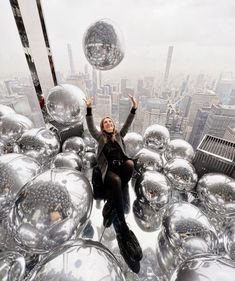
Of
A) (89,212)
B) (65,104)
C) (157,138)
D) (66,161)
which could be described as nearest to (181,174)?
(157,138)

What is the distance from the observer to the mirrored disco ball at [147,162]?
129 cm

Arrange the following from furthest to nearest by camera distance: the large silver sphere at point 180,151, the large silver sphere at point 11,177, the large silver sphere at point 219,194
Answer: the large silver sphere at point 180,151 < the large silver sphere at point 219,194 < the large silver sphere at point 11,177

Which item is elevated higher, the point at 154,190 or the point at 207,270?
the point at 207,270

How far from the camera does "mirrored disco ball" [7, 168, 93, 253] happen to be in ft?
1.82

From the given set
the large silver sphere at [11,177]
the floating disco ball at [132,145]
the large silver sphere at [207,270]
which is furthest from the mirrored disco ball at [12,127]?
the large silver sphere at [207,270]

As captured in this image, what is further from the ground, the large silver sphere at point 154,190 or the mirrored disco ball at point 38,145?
the mirrored disco ball at point 38,145

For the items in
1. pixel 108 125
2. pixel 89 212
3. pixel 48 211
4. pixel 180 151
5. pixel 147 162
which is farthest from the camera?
pixel 180 151

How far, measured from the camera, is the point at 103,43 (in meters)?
1.04

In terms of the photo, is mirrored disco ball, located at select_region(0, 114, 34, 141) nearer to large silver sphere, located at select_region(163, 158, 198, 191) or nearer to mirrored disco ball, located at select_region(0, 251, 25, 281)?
mirrored disco ball, located at select_region(0, 251, 25, 281)

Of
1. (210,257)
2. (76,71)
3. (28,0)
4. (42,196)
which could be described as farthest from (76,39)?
(210,257)

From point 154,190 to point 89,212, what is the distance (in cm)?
47

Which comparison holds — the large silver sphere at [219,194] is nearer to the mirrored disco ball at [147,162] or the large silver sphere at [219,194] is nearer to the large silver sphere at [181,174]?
the large silver sphere at [181,174]

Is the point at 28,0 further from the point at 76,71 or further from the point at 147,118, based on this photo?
the point at 147,118

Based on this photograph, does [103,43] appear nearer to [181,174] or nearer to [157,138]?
[157,138]
